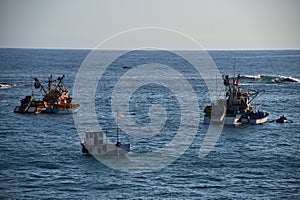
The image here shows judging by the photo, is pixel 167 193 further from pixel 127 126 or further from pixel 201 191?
pixel 127 126

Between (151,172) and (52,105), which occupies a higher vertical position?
(52,105)

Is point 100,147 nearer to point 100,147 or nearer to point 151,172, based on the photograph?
point 100,147

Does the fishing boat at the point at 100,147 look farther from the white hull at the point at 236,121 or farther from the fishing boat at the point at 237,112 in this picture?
the fishing boat at the point at 237,112

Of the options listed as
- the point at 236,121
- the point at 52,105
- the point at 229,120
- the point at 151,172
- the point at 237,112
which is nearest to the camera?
the point at 151,172

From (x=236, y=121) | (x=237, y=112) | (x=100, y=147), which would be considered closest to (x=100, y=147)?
(x=100, y=147)

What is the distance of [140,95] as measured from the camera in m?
137

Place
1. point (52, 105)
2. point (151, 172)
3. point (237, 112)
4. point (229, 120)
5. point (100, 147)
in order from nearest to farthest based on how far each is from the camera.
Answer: point (151, 172), point (100, 147), point (229, 120), point (237, 112), point (52, 105)

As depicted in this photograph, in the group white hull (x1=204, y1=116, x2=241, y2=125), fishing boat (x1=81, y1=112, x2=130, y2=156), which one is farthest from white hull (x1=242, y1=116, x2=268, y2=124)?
fishing boat (x1=81, y1=112, x2=130, y2=156)

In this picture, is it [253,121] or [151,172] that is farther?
[253,121]

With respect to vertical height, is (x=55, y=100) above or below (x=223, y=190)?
above

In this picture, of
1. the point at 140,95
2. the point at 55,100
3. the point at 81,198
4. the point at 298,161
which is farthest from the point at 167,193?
the point at 140,95

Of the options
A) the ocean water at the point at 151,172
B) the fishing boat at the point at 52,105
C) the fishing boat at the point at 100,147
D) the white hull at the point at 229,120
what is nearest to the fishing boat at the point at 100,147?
the fishing boat at the point at 100,147

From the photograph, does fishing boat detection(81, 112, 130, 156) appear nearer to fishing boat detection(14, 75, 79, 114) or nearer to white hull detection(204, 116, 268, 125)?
white hull detection(204, 116, 268, 125)

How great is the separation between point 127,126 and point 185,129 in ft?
29.4
